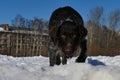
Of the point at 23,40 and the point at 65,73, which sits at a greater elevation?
the point at 65,73

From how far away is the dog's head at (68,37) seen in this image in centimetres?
534

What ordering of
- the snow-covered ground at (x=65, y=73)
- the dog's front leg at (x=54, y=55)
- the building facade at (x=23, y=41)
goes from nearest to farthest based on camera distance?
the snow-covered ground at (x=65, y=73) → the dog's front leg at (x=54, y=55) → the building facade at (x=23, y=41)

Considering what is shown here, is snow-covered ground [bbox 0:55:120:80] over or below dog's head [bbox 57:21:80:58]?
below

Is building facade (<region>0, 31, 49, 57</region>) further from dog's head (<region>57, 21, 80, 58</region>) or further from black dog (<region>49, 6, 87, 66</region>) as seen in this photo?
dog's head (<region>57, 21, 80, 58</region>)

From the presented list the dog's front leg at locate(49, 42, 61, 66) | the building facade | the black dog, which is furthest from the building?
the black dog

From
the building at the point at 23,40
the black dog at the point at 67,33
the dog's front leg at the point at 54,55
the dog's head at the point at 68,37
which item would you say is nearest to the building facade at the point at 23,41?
the building at the point at 23,40

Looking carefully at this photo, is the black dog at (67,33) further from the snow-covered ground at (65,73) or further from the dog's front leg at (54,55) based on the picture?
the snow-covered ground at (65,73)

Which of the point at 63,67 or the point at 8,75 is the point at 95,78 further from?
the point at 8,75

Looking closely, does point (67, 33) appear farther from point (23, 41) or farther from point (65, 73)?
point (23, 41)

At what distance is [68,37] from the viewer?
5.50m

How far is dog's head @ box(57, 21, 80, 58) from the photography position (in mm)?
5344

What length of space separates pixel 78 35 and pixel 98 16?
5966cm

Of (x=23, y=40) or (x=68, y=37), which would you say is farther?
(x=23, y=40)

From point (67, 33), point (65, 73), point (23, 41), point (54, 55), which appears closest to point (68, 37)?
point (67, 33)
